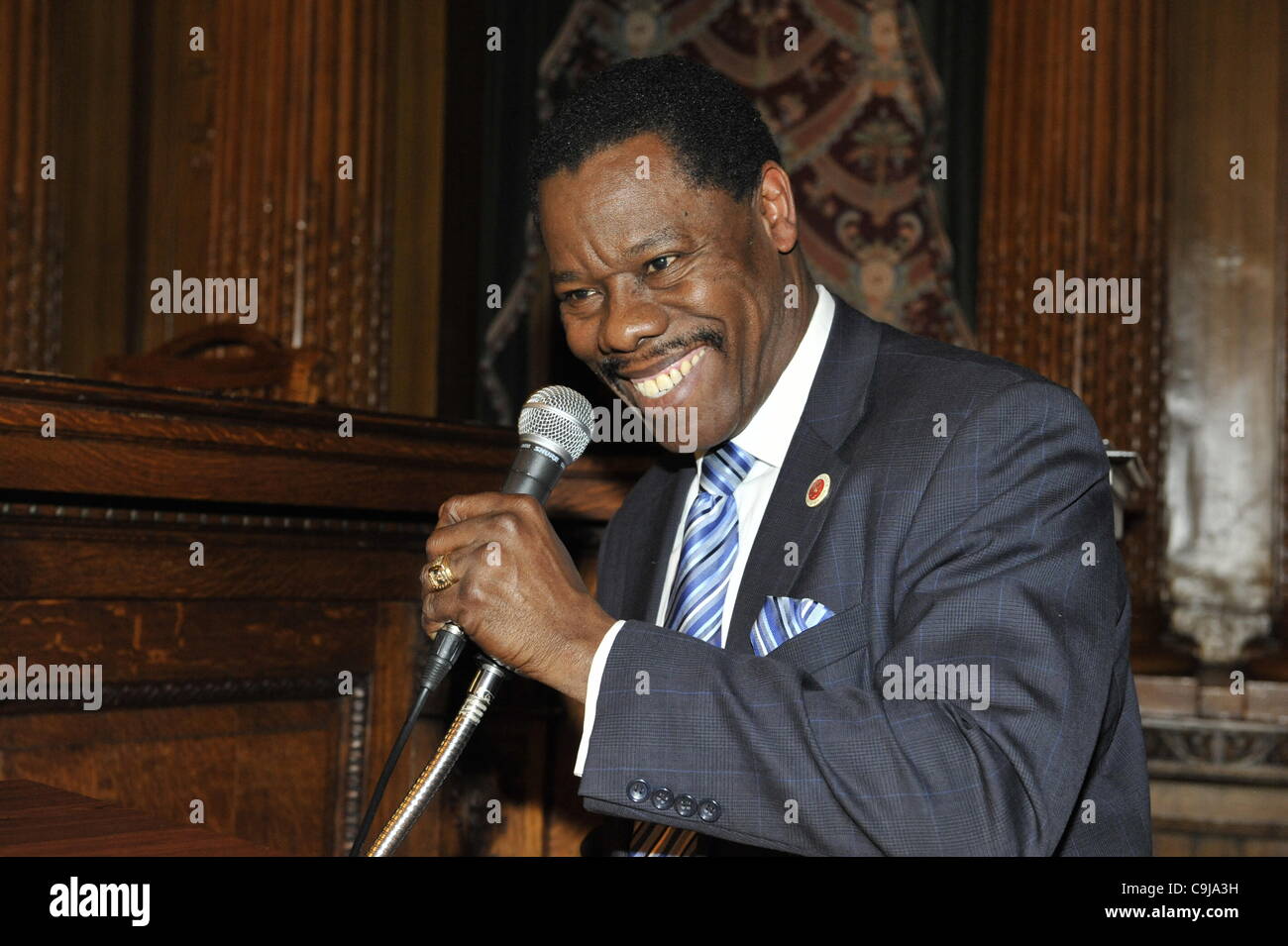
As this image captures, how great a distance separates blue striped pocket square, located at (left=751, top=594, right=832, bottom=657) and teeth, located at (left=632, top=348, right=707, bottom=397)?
0.81ft

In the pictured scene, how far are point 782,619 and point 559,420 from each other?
0.97 ft

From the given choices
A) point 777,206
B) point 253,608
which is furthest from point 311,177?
point 777,206

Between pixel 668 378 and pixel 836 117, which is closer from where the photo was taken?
pixel 668 378

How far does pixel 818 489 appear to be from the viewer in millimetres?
1327

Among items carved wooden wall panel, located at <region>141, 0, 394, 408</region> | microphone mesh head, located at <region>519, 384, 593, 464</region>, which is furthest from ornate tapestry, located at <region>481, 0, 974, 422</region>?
microphone mesh head, located at <region>519, 384, 593, 464</region>

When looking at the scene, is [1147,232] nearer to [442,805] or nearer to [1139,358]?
[1139,358]

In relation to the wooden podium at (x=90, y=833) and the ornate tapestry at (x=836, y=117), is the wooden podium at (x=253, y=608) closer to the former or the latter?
the wooden podium at (x=90, y=833)

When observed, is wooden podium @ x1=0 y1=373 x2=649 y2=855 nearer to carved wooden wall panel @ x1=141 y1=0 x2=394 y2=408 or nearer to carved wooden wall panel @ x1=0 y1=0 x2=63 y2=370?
carved wooden wall panel @ x1=141 y1=0 x2=394 y2=408

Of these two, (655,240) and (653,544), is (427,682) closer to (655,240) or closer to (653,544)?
(655,240)

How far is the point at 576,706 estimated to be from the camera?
6.04 feet

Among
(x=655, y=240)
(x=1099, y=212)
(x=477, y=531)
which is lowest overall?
(x=477, y=531)

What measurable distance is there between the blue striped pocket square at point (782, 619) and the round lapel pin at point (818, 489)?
10 cm

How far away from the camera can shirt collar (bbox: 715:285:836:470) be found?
1.45m

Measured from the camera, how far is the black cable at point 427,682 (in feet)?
3.40
